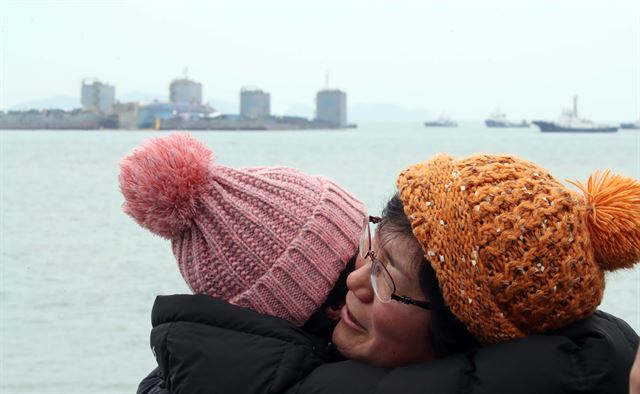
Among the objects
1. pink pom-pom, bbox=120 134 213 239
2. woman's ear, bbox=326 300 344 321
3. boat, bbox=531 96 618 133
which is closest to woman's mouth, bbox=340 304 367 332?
woman's ear, bbox=326 300 344 321

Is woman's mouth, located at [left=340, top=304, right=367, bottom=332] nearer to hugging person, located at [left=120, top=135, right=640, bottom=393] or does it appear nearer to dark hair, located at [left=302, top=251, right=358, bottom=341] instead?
hugging person, located at [left=120, top=135, right=640, bottom=393]

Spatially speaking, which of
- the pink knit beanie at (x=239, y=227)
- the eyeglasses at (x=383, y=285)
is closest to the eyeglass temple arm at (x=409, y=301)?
the eyeglasses at (x=383, y=285)

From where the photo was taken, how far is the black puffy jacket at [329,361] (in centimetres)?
105

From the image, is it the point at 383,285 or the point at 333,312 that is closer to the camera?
the point at 383,285

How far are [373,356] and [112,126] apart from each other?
182 ft

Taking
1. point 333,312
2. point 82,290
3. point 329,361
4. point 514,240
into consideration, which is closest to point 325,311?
point 333,312

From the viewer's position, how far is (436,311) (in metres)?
1.17

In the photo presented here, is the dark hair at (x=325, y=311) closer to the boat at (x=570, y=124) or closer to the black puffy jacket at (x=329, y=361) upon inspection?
the black puffy jacket at (x=329, y=361)

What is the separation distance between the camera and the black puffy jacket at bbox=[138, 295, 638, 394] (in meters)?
1.05

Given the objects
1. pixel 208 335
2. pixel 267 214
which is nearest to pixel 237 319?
pixel 208 335

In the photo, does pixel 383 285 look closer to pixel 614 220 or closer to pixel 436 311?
pixel 436 311

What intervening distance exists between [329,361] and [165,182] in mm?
370

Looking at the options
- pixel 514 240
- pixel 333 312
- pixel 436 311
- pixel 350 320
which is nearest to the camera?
pixel 514 240

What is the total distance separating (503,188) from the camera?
108 cm
